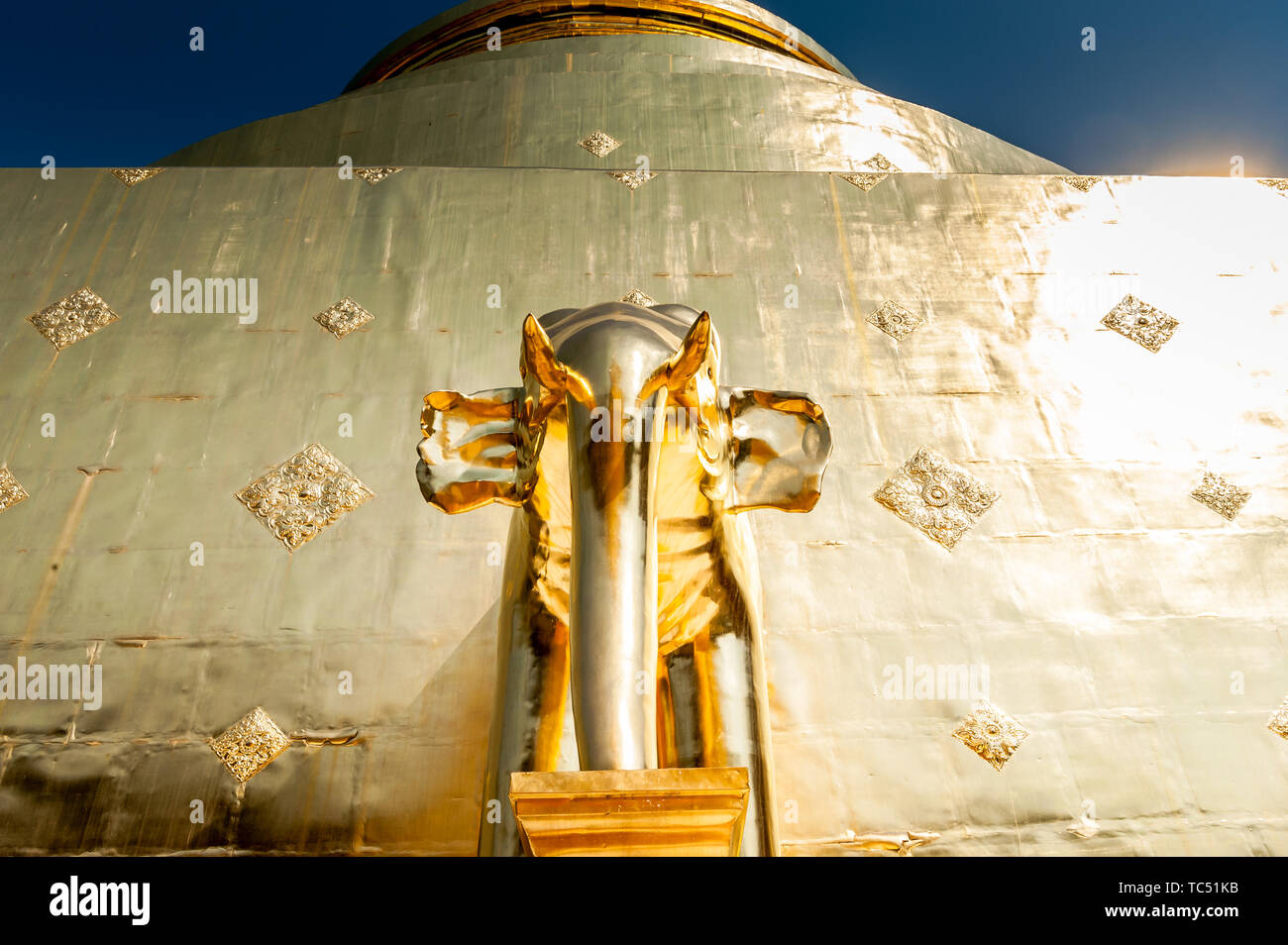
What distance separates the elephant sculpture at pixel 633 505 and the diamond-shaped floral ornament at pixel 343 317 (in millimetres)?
1739

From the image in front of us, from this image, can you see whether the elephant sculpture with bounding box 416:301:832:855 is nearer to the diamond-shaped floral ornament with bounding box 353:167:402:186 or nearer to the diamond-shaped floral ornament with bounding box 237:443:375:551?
Result: the diamond-shaped floral ornament with bounding box 237:443:375:551

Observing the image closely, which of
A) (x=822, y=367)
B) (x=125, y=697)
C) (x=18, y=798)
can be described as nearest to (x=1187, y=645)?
(x=822, y=367)

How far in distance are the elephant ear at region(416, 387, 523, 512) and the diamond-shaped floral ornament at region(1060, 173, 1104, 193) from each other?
117 inches

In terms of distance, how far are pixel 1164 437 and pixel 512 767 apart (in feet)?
8.11

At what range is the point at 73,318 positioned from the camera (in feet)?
11.2

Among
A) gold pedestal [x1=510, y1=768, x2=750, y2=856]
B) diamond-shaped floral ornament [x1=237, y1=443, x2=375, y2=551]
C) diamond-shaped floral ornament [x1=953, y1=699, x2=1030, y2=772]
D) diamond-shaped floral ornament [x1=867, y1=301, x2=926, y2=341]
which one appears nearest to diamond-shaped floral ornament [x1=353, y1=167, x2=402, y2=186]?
diamond-shaped floral ornament [x1=237, y1=443, x2=375, y2=551]

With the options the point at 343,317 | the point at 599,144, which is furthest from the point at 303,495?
the point at 599,144

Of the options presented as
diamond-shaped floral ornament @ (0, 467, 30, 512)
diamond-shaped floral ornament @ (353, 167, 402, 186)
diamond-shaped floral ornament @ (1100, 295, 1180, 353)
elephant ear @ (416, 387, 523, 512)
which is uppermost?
diamond-shaped floral ornament @ (353, 167, 402, 186)

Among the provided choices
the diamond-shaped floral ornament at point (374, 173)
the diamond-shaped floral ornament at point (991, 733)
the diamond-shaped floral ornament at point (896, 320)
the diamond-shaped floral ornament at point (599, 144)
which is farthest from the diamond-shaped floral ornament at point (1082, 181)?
the diamond-shaped floral ornament at point (374, 173)

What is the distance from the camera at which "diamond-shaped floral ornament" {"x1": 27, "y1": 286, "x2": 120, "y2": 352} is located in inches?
133

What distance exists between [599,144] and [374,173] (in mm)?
1318

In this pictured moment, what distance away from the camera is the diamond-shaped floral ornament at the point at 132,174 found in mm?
3852

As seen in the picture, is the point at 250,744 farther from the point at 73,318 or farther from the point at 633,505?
the point at 73,318
